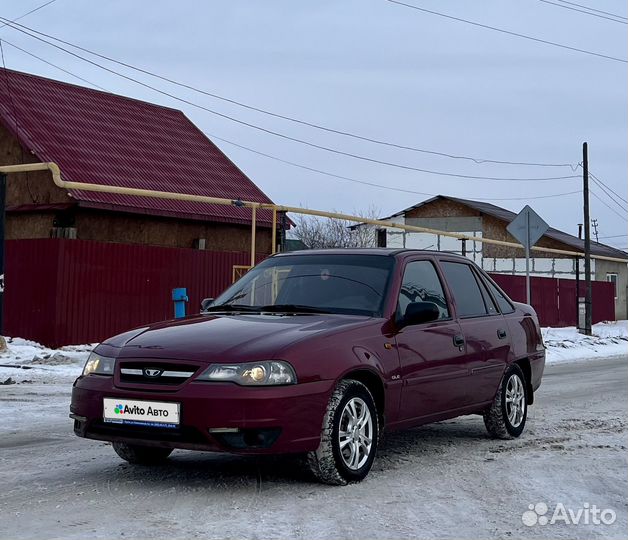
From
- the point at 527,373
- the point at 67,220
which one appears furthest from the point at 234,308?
the point at 67,220

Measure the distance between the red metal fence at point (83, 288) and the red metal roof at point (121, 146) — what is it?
2102 millimetres

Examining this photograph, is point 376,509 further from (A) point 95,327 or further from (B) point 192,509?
(A) point 95,327

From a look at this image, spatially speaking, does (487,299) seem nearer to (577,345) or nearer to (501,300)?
(501,300)

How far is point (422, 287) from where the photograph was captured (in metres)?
7.32

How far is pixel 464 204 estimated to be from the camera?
51.3m

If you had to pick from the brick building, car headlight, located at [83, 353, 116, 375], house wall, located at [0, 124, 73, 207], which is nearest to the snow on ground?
house wall, located at [0, 124, 73, 207]

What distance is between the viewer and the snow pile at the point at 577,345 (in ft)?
70.1

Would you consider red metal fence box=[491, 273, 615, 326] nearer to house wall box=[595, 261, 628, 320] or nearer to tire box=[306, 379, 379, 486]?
house wall box=[595, 261, 628, 320]

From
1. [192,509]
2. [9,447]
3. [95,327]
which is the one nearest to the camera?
[192,509]

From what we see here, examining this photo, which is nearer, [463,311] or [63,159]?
[463,311]

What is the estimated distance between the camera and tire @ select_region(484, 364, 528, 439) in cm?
794

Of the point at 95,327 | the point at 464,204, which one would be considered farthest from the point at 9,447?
the point at 464,204

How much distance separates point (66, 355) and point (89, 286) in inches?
83.9

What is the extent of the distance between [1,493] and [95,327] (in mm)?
12673
